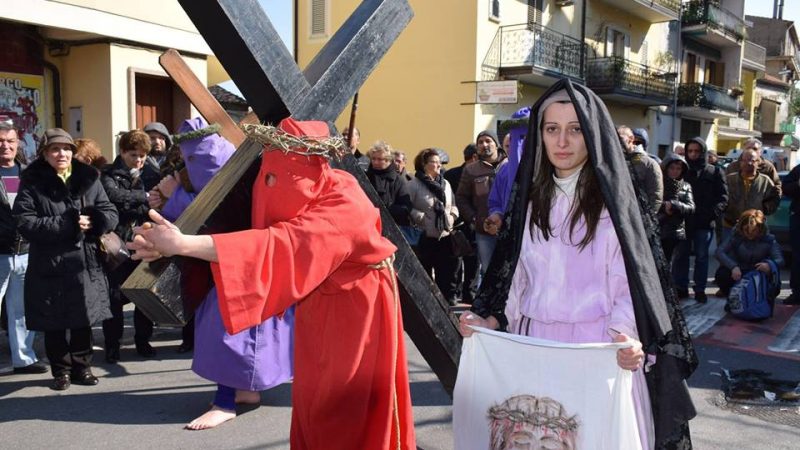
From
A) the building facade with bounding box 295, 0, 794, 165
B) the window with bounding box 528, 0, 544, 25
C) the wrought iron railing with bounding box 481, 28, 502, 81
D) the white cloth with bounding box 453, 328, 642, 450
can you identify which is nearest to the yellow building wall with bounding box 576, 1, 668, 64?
the building facade with bounding box 295, 0, 794, 165

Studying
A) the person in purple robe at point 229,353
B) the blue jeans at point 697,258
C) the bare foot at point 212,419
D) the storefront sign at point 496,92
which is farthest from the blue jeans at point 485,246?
the storefront sign at point 496,92

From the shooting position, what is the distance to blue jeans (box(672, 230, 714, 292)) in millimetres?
8125

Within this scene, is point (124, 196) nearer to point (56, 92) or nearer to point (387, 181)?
point (387, 181)

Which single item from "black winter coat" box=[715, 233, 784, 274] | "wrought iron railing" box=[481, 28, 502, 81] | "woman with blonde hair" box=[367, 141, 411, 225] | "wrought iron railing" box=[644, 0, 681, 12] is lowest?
"black winter coat" box=[715, 233, 784, 274]

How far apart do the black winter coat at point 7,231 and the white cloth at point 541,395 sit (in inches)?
159

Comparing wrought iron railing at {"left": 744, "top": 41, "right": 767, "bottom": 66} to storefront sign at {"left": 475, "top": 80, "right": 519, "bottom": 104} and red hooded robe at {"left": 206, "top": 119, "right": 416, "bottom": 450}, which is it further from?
red hooded robe at {"left": 206, "top": 119, "right": 416, "bottom": 450}

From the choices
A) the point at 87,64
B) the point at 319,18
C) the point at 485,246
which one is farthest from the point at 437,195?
the point at 319,18

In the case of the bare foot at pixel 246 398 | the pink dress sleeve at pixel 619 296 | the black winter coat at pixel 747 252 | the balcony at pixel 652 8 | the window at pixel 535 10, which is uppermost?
the balcony at pixel 652 8

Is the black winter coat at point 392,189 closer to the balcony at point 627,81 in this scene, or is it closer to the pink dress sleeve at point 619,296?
the pink dress sleeve at point 619,296

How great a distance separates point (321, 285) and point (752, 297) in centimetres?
631

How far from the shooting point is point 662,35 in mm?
27828

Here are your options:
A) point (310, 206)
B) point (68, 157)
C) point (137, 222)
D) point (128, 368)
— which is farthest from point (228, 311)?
point (137, 222)

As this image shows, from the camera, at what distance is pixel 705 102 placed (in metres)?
28.2

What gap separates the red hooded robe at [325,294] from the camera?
2.10m
